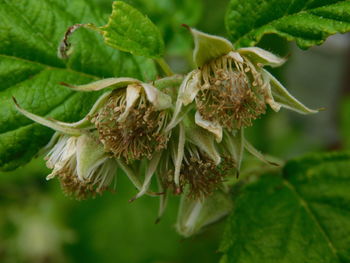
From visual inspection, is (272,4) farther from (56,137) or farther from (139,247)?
(139,247)

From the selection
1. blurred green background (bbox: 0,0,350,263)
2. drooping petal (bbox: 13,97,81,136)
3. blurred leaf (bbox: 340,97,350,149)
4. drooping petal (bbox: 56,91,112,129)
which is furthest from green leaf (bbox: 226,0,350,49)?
blurred leaf (bbox: 340,97,350,149)

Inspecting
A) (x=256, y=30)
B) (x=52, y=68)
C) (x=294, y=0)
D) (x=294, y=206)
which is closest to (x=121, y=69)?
(x=52, y=68)

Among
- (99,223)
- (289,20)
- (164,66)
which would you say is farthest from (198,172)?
(99,223)

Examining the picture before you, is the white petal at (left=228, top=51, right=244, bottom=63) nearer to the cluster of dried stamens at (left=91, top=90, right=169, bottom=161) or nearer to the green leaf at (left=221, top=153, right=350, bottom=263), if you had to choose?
the cluster of dried stamens at (left=91, top=90, right=169, bottom=161)

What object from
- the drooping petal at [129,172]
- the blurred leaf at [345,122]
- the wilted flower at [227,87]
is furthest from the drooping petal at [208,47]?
the blurred leaf at [345,122]

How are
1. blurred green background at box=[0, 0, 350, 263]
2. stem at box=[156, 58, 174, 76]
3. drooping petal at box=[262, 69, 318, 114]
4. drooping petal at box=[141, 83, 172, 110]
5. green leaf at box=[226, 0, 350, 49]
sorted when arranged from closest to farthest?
drooping petal at box=[141, 83, 172, 110] → drooping petal at box=[262, 69, 318, 114] → green leaf at box=[226, 0, 350, 49] → stem at box=[156, 58, 174, 76] → blurred green background at box=[0, 0, 350, 263]

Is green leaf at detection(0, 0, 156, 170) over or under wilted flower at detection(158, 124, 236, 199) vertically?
over
